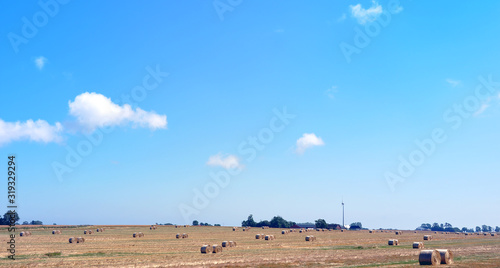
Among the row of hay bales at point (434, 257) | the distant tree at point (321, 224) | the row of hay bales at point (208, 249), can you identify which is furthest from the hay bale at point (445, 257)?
the distant tree at point (321, 224)

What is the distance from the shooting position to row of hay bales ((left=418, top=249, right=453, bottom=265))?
3080 centimetres

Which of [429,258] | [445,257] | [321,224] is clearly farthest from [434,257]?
[321,224]

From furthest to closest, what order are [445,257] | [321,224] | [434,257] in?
[321,224] → [445,257] → [434,257]

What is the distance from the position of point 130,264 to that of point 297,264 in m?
11.8

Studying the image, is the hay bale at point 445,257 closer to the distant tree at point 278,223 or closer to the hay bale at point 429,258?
the hay bale at point 429,258

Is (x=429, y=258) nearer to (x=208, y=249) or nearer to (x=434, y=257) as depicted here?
(x=434, y=257)

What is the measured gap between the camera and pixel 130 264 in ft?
98.1

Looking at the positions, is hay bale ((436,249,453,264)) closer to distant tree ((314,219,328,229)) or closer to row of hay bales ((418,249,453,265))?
row of hay bales ((418,249,453,265))

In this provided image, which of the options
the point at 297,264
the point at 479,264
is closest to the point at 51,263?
the point at 297,264

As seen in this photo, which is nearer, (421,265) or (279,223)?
(421,265)

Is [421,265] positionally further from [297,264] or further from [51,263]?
[51,263]

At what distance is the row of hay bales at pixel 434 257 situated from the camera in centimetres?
3080

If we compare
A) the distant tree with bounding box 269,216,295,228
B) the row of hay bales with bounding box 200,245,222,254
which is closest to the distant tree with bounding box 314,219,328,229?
the distant tree with bounding box 269,216,295,228

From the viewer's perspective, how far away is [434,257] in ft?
102
